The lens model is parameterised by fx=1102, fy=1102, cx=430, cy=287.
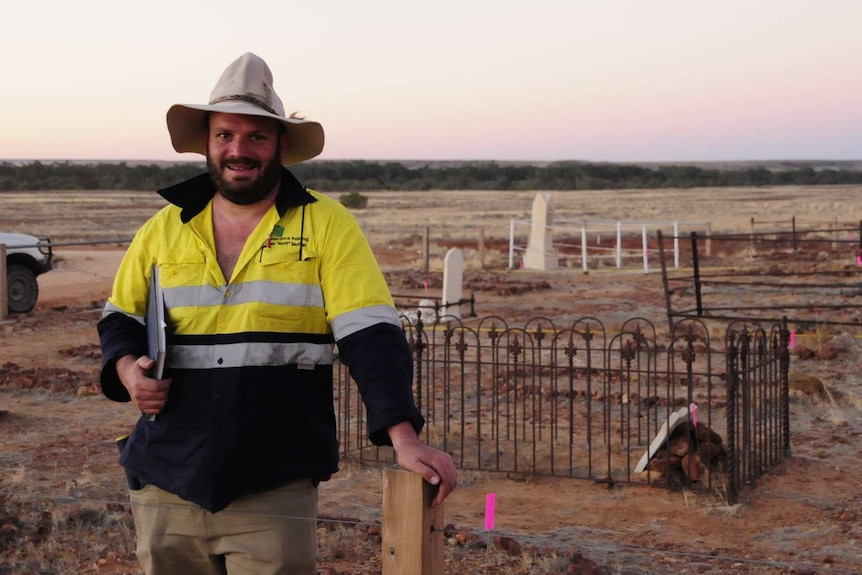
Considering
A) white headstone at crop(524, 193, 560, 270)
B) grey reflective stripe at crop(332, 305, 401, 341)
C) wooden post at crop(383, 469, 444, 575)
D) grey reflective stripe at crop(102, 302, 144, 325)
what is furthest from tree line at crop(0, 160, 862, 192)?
wooden post at crop(383, 469, 444, 575)

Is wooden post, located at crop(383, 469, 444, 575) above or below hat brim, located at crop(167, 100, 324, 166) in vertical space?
below

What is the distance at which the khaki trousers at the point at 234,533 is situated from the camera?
2799 millimetres

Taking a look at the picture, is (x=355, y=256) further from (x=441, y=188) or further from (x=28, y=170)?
(x=441, y=188)

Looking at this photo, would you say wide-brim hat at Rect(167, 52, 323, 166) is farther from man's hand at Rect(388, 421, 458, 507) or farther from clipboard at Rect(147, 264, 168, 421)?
man's hand at Rect(388, 421, 458, 507)

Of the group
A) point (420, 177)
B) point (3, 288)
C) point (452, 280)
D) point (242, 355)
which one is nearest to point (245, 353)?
point (242, 355)

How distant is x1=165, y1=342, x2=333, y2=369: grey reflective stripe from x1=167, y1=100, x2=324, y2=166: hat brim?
575 millimetres

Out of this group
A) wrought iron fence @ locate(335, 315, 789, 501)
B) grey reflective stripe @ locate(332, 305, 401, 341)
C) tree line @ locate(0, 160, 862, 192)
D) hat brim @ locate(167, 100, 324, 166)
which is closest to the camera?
grey reflective stripe @ locate(332, 305, 401, 341)

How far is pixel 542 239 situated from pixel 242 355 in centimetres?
2322

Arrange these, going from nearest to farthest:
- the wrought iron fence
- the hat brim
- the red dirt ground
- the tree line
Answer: the hat brim, the red dirt ground, the wrought iron fence, the tree line

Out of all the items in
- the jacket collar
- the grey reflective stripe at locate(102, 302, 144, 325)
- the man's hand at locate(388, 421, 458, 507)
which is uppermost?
the jacket collar

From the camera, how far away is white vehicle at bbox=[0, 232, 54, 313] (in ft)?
55.9

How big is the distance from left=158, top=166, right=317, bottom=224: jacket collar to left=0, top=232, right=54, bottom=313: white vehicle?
1489 cm

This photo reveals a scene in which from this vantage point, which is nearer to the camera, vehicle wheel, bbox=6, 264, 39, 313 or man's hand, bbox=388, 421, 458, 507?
man's hand, bbox=388, 421, 458, 507

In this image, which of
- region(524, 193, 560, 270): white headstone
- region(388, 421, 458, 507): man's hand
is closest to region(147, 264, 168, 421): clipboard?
region(388, 421, 458, 507): man's hand
